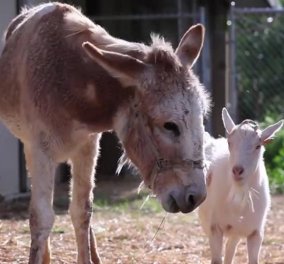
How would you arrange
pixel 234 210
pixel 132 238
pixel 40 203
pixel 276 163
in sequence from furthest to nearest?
1. pixel 276 163
2. pixel 132 238
3. pixel 234 210
4. pixel 40 203

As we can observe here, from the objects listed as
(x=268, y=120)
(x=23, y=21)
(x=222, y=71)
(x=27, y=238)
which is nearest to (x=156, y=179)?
(x=23, y=21)

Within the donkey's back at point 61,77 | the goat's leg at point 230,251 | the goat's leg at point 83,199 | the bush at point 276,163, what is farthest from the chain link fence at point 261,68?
the donkey's back at point 61,77

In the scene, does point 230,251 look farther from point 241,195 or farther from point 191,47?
point 191,47

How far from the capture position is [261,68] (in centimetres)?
1625

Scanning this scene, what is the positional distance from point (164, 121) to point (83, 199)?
1.56m

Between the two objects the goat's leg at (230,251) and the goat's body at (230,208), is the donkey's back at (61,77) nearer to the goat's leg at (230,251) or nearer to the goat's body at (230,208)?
the goat's body at (230,208)

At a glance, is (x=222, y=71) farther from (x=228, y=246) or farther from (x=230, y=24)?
(x=228, y=246)

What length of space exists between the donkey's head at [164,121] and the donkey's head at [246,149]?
113cm

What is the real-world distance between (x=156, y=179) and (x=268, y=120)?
938 cm

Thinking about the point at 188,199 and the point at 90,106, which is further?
the point at 90,106

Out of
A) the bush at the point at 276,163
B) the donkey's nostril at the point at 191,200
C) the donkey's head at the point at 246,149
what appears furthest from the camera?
the bush at the point at 276,163

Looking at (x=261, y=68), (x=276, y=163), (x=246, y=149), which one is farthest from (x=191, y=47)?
(x=261, y=68)

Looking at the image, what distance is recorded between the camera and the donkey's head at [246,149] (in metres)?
6.61

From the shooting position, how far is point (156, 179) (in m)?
5.46
